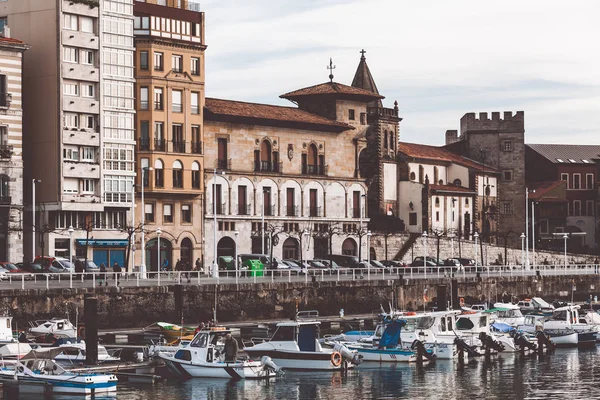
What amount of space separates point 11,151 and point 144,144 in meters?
13.1

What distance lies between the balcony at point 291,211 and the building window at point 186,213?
11.2 metres

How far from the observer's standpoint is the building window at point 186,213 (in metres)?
107

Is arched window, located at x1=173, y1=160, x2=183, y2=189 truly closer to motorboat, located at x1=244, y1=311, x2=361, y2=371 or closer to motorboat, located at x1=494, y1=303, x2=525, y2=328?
motorboat, located at x1=494, y1=303, x2=525, y2=328

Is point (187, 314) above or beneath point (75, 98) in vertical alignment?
beneath

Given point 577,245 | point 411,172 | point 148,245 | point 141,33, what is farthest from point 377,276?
point 577,245

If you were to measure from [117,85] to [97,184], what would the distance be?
297 inches

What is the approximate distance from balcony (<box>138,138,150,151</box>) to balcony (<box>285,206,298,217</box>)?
16.4 metres

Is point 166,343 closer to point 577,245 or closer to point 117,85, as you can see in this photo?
point 117,85

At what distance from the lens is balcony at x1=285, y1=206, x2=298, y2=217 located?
115812 mm

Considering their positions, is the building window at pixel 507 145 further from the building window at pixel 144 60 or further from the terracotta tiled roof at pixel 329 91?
the building window at pixel 144 60

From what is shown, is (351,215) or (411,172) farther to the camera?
(411,172)

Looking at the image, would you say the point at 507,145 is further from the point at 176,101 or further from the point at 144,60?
the point at 144,60

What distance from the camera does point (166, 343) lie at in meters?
64.1

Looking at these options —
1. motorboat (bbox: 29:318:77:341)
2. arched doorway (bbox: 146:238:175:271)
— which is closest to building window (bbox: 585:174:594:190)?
arched doorway (bbox: 146:238:175:271)
